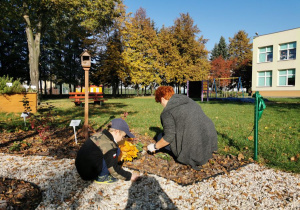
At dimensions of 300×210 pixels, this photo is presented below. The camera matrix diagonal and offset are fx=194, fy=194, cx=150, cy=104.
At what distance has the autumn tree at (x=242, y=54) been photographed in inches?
1736

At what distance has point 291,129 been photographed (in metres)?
6.15

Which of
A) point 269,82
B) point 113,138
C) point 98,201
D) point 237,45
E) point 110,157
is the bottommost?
point 98,201

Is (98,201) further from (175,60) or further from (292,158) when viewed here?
(175,60)

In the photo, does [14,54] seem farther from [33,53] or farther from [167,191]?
[167,191]

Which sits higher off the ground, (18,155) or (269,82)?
(269,82)

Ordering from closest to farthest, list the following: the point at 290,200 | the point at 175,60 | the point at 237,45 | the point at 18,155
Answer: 1. the point at 290,200
2. the point at 18,155
3. the point at 175,60
4. the point at 237,45

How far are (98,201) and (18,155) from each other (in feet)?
8.71

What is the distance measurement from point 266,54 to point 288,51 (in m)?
2.47

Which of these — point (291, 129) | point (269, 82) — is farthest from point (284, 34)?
point (291, 129)

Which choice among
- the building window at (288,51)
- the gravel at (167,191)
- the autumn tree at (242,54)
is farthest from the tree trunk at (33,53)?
the autumn tree at (242,54)

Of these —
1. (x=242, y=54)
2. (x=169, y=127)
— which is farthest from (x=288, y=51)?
(x=169, y=127)

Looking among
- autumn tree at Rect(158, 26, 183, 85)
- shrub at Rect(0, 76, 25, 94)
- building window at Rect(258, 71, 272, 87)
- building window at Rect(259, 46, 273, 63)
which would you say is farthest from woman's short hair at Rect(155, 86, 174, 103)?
autumn tree at Rect(158, 26, 183, 85)

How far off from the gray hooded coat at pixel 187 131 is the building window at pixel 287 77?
1055 inches

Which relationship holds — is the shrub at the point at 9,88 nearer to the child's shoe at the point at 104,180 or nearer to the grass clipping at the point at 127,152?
the grass clipping at the point at 127,152
